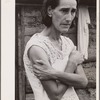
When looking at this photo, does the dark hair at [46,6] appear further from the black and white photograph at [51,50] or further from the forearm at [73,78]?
the forearm at [73,78]

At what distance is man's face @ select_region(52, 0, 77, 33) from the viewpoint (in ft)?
6.28

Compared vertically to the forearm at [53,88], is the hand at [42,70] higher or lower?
higher

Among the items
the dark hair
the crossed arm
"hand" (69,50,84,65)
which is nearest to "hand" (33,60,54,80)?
the crossed arm

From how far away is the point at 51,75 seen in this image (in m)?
1.88

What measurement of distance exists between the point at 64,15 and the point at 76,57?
0.28 m

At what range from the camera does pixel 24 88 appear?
1.89m

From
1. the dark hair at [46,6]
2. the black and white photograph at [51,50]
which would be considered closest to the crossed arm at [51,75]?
the black and white photograph at [51,50]

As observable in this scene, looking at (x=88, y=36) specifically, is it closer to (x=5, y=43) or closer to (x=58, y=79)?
(x=58, y=79)

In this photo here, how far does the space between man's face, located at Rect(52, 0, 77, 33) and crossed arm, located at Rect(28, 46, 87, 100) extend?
195mm

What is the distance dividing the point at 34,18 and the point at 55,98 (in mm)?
512

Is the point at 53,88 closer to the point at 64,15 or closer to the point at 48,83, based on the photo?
the point at 48,83

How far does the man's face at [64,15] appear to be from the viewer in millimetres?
1914

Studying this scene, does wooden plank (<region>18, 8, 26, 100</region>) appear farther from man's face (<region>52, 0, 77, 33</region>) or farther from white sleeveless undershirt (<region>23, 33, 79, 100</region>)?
man's face (<region>52, 0, 77, 33</region>)

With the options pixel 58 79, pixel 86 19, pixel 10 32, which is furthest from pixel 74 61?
pixel 10 32
